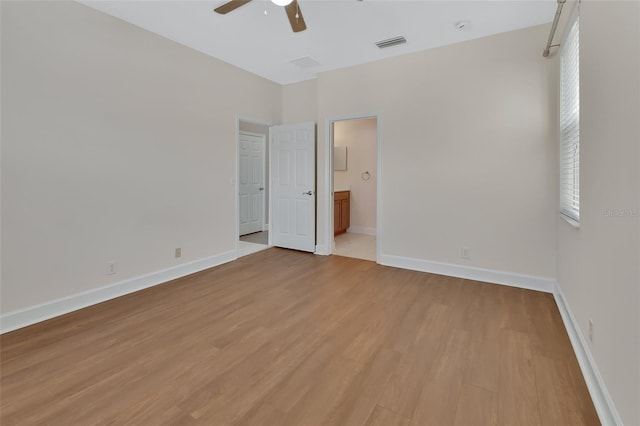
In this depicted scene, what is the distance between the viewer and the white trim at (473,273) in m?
3.22

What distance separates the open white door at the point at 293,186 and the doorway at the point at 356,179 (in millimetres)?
1264

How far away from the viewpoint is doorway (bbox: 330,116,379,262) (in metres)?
6.30

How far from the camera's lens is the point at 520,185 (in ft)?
10.7

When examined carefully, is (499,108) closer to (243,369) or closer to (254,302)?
(254,302)

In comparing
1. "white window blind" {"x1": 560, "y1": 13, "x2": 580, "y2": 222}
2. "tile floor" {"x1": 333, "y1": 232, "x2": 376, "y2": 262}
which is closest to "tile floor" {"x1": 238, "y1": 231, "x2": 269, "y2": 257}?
"tile floor" {"x1": 333, "y1": 232, "x2": 376, "y2": 262}

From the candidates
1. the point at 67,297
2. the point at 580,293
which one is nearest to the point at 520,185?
the point at 580,293

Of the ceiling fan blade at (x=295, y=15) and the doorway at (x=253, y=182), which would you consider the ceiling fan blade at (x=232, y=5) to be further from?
the doorway at (x=253, y=182)

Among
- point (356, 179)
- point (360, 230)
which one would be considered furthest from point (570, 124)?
point (360, 230)

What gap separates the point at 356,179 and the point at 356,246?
186cm

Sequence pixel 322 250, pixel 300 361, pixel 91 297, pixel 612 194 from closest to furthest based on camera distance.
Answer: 1. pixel 612 194
2. pixel 300 361
3. pixel 91 297
4. pixel 322 250

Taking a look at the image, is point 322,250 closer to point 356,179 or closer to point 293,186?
point 293,186

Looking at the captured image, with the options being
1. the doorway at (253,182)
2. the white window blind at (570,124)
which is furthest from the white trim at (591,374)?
the doorway at (253,182)

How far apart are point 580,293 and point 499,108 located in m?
2.15

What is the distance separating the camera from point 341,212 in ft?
20.4
